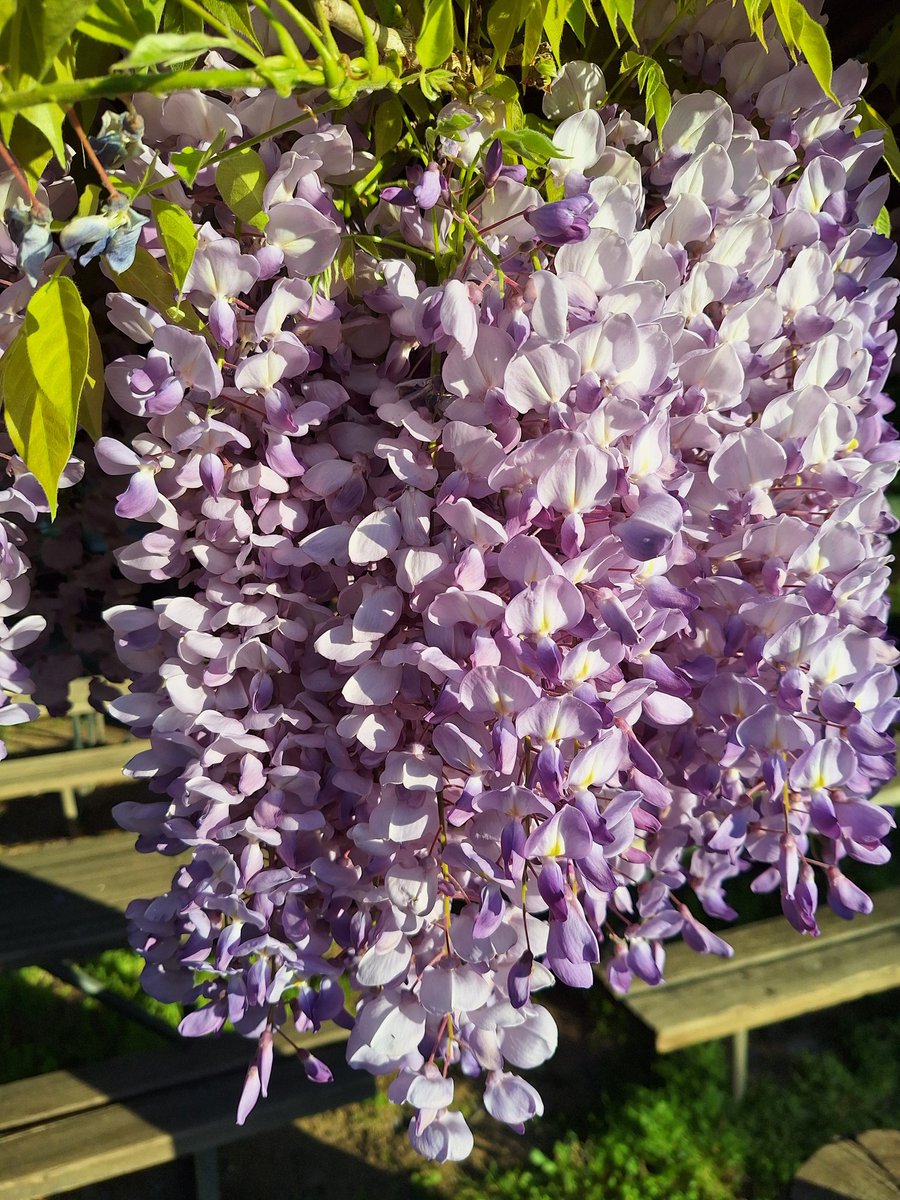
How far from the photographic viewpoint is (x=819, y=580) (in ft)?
1.50

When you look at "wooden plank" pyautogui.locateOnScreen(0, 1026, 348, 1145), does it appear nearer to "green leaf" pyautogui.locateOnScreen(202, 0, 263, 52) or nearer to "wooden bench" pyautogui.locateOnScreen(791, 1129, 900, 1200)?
"wooden bench" pyautogui.locateOnScreen(791, 1129, 900, 1200)

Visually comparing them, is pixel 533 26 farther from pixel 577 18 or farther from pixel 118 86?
pixel 118 86

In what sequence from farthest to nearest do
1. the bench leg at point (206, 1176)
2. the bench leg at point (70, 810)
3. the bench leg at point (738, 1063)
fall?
the bench leg at point (70, 810), the bench leg at point (738, 1063), the bench leg at point (206, 1176)

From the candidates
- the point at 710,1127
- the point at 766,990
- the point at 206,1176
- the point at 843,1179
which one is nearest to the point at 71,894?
the point at 206,1176

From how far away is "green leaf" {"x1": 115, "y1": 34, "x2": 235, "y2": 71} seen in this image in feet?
0.92

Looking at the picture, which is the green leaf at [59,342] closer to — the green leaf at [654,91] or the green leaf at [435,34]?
the green leaf at [435,34]

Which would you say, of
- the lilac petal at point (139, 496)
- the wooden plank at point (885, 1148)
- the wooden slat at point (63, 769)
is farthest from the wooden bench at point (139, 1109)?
the lilac petal at point (139, 496)

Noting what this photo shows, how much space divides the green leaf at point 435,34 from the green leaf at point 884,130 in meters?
0.25

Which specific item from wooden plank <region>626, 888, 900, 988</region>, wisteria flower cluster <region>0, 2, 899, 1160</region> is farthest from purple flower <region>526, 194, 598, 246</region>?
wooden plank <region>626, 888, 900, 988</region>

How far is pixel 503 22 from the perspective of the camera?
0.44 meters

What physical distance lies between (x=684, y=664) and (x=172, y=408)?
0.88 feet

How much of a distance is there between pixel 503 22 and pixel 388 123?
7 centimetres

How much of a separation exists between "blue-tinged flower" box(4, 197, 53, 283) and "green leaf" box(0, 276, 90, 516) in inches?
0.6

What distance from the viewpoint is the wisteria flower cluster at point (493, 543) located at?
0.41 m
